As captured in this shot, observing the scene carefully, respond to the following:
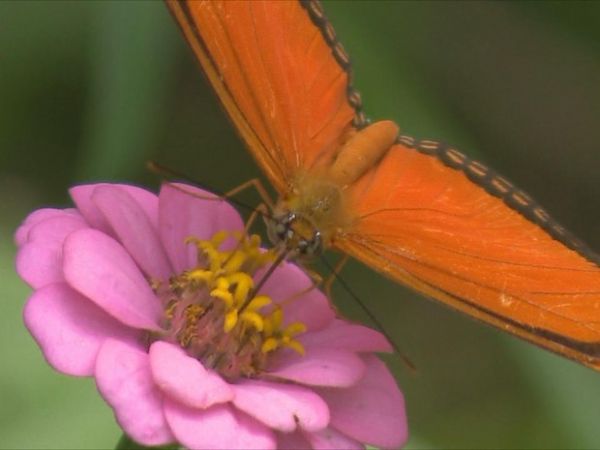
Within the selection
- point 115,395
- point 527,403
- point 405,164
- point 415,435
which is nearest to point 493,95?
point 527,403

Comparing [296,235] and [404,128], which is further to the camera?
[404,128]

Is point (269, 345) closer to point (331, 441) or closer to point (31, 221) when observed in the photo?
Result: point (331, 441)

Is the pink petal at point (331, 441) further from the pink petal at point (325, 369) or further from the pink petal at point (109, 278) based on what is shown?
the pink petal at point (109, 278)

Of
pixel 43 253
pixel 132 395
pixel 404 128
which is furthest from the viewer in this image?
pixel 404 128

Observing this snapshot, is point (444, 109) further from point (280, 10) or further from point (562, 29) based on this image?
point (280, 10)

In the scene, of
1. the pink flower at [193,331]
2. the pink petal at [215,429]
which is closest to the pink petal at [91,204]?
the pink flower at [193,331]

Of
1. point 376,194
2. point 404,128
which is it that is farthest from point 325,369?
point 404,128
